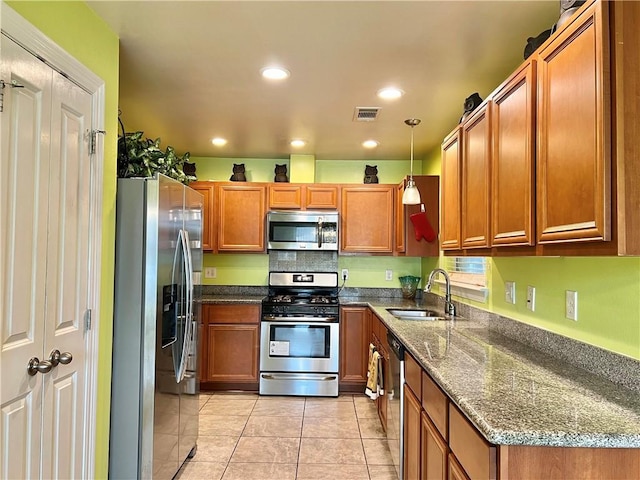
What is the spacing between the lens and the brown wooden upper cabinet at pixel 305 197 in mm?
4371

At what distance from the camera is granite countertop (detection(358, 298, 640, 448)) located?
1.09 m

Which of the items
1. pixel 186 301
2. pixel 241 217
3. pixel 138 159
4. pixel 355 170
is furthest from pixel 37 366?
pixel 355 170

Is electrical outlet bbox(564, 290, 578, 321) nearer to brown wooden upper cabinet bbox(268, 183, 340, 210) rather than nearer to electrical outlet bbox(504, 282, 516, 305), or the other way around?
electrical outlet bbox(504, 282, 516, 305)

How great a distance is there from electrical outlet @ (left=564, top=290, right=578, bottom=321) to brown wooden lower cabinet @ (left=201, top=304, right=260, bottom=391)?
2.85 metres

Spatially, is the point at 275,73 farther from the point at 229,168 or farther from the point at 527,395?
the point at 229,168

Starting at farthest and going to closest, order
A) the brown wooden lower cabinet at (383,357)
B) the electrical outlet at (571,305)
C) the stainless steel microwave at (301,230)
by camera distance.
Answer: the stainless steel microwave at (301,230), the brown wooden lower cabinet at (383,357), the electrical outlet at (571,305)

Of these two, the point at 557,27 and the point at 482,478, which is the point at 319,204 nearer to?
the point at 557,27

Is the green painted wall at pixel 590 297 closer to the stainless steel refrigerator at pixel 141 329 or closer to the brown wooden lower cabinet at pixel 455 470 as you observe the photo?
the brown wooden lower cabinet at pixel 455 470

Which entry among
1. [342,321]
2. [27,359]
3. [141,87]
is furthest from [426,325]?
[141,87]

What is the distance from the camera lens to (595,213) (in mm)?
1165

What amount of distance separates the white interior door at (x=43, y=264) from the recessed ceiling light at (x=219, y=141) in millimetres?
2046

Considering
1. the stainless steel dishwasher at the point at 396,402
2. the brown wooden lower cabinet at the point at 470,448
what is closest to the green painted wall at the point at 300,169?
the stainless steel dishwasher at the point at 396,402

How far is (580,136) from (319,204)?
127 inches

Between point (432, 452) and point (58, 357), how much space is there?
5.05ft
